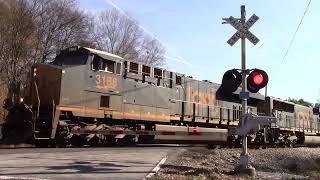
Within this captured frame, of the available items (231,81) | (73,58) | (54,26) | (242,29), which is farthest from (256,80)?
(54,26)

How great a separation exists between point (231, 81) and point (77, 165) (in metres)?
4.79

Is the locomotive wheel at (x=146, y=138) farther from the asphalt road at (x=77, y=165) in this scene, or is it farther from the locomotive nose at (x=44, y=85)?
the asphalt road at (x=77, y=165)

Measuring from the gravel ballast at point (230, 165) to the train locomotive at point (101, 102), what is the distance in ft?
2.74

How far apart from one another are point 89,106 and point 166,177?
9583 millimetres

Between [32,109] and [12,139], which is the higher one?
[32,109]

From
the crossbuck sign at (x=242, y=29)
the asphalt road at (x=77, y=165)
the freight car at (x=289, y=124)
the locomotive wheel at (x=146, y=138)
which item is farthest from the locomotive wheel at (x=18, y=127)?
the freight car at (x=289, y=124)

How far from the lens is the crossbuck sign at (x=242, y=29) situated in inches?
520

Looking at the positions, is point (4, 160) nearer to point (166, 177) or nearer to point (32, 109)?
point (166, 177)

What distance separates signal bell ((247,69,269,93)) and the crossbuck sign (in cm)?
84

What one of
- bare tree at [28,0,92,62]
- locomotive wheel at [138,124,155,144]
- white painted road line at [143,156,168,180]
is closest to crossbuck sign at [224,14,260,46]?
white painted road line at [143,156,168,180]

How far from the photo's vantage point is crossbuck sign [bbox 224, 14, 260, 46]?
13195mm

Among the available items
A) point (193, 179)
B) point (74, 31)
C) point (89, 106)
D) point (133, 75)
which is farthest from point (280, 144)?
point (74, 31)

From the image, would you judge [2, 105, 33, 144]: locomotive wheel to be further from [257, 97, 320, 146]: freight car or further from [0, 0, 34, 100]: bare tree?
[0, 0, 34, 100]: bare tree

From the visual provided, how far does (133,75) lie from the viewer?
2223cm
